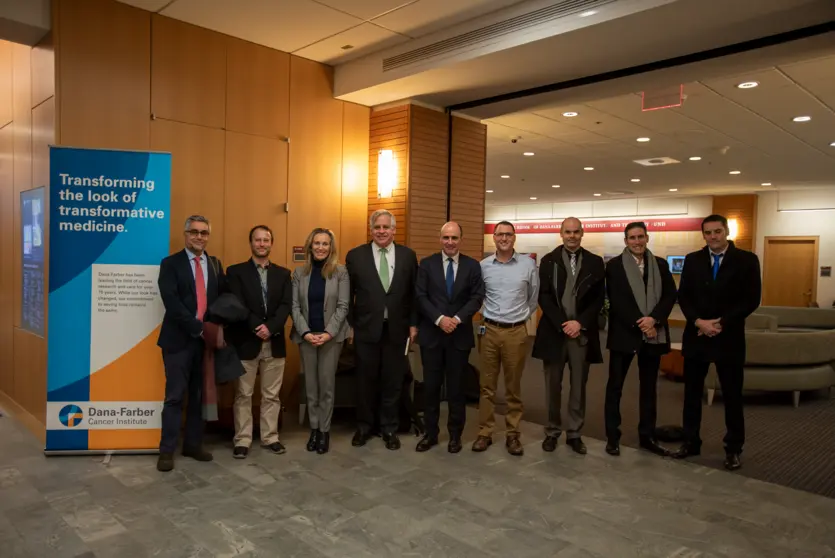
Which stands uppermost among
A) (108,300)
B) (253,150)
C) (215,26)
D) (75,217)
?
(215,26)

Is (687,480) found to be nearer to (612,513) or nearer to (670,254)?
(612,513)

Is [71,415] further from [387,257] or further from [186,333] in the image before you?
[387,257]

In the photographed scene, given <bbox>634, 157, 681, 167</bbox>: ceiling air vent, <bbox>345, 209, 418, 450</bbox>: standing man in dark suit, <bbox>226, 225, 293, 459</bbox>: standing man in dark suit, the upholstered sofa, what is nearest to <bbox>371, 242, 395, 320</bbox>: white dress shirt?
<bbox>345, 209, 418, 450</bbox>: standing man in dark suit

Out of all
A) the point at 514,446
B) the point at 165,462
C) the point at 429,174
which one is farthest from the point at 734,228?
the point at 165,462

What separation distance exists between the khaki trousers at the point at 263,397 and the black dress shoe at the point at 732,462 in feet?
11.2

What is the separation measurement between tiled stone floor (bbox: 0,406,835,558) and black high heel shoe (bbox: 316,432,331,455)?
0.27ft

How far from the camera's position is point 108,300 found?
428cm

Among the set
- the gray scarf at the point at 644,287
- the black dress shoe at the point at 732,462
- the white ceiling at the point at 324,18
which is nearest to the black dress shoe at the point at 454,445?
the gray scarf at the point at 644,287

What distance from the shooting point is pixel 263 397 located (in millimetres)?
4582

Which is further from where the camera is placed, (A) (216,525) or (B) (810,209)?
(B) (810,209)

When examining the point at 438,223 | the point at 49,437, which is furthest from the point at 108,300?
the point at 438,223

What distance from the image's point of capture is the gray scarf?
4.47m

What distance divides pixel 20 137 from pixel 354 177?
3057 mm

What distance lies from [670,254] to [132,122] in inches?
573
